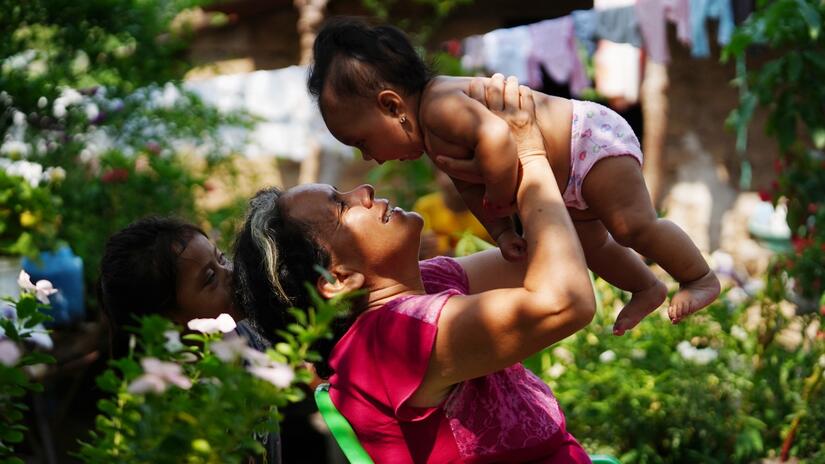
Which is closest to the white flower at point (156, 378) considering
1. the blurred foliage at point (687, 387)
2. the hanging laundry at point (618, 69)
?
the blurred foliage at point (687, 387)

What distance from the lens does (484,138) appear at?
200cm

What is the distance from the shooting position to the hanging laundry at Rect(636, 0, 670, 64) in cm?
739

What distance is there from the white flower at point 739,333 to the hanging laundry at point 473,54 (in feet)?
12.2

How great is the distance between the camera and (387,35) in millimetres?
2295

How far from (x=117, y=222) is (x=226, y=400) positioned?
5725 mm

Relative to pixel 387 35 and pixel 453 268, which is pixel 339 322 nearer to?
pixel 453 268

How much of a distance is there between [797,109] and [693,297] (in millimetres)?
2350

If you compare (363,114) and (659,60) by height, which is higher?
(363,114)

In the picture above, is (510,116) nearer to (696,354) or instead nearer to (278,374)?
Result: (278,374)

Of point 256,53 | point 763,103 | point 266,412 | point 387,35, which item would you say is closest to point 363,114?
point 387,35

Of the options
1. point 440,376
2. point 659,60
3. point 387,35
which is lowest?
point 659,60

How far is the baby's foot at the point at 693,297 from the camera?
2.32 meters

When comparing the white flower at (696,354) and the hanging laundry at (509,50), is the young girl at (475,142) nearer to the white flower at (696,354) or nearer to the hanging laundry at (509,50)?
the white flower at (696,354)

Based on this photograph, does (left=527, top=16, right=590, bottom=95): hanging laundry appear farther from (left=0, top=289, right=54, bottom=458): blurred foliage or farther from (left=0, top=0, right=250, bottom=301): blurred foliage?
(left=0, top=289, right=54, bottom=458): blurred foliage
